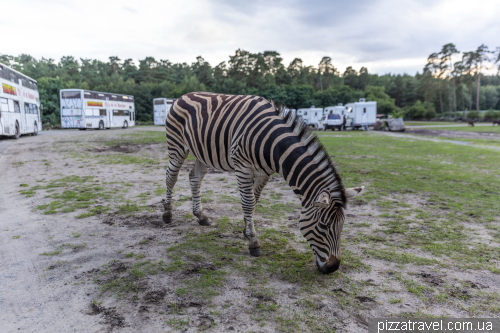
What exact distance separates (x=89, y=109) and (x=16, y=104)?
32.2 ft

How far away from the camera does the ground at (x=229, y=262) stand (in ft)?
8.35

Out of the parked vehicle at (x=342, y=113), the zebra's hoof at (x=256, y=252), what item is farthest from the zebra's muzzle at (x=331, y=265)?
the parked vehicle at (x=342, y=113)

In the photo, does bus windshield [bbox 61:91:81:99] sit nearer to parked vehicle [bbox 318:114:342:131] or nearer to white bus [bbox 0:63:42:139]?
white bus [bbox 0:63:42:139]

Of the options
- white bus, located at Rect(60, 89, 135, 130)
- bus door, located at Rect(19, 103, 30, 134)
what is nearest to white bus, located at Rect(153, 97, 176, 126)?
white bus, located at Rect(60, 89, 135, 130)

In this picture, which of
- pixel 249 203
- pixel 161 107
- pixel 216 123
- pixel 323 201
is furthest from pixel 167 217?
pixel 161 107

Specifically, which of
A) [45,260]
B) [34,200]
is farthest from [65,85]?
[45,260]

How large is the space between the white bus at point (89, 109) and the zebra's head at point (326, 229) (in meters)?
31.5

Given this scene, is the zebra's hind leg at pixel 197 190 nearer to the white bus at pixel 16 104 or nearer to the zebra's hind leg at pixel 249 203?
the zebra's hind leg at pixel 249 203

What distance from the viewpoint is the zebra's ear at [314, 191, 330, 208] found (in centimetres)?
286

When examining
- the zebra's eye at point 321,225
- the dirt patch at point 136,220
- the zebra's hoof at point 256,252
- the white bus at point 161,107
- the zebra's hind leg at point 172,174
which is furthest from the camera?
the white bus at point 161,107

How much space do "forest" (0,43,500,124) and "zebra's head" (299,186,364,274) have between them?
159 ft

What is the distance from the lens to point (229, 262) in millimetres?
3535

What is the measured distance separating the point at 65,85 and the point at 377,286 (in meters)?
57.7

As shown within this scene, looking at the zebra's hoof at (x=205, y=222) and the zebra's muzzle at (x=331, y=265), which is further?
the zebra's hoof at (x=205, y=222)
